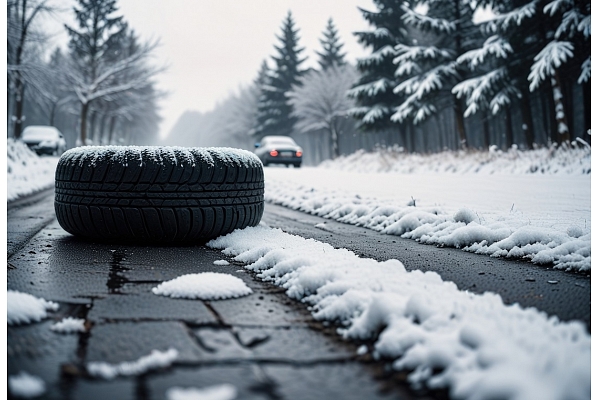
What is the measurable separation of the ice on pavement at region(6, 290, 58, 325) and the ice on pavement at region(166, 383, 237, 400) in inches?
28.3

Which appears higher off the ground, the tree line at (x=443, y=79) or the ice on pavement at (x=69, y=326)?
the tree line at (x=443, y=79)

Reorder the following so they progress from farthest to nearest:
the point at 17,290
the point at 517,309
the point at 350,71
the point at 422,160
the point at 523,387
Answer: the point at 350,71, the point at 422,160, the point at 17,290, the point at 517,309, the point at 523,387

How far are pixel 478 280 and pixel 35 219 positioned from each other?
401 cm

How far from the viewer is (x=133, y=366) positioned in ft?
3.72

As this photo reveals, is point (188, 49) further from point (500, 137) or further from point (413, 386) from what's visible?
point (500, 137)

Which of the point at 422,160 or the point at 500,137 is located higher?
the point at 500,137

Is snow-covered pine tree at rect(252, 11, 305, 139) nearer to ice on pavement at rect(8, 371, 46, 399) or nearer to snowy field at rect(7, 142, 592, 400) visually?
snowy field at rect(7, 142, 592, 400)

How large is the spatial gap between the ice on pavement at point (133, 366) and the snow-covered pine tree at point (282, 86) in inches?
1174

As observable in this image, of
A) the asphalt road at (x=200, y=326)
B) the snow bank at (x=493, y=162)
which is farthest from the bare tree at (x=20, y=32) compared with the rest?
the asphalt road at (x=200, y=326)

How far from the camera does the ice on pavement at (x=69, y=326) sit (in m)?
1.38

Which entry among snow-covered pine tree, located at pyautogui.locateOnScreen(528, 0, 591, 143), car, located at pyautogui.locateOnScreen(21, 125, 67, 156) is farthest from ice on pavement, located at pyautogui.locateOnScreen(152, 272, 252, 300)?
car, located at pyautogui.locateOnScreen(21, 125, 67, 156)

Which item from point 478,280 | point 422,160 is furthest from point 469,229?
point 422,160

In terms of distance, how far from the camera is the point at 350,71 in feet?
94.9

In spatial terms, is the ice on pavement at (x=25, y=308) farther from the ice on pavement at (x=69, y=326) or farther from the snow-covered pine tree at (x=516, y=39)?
the snow-covered pine tree at (x=516, y=39)
